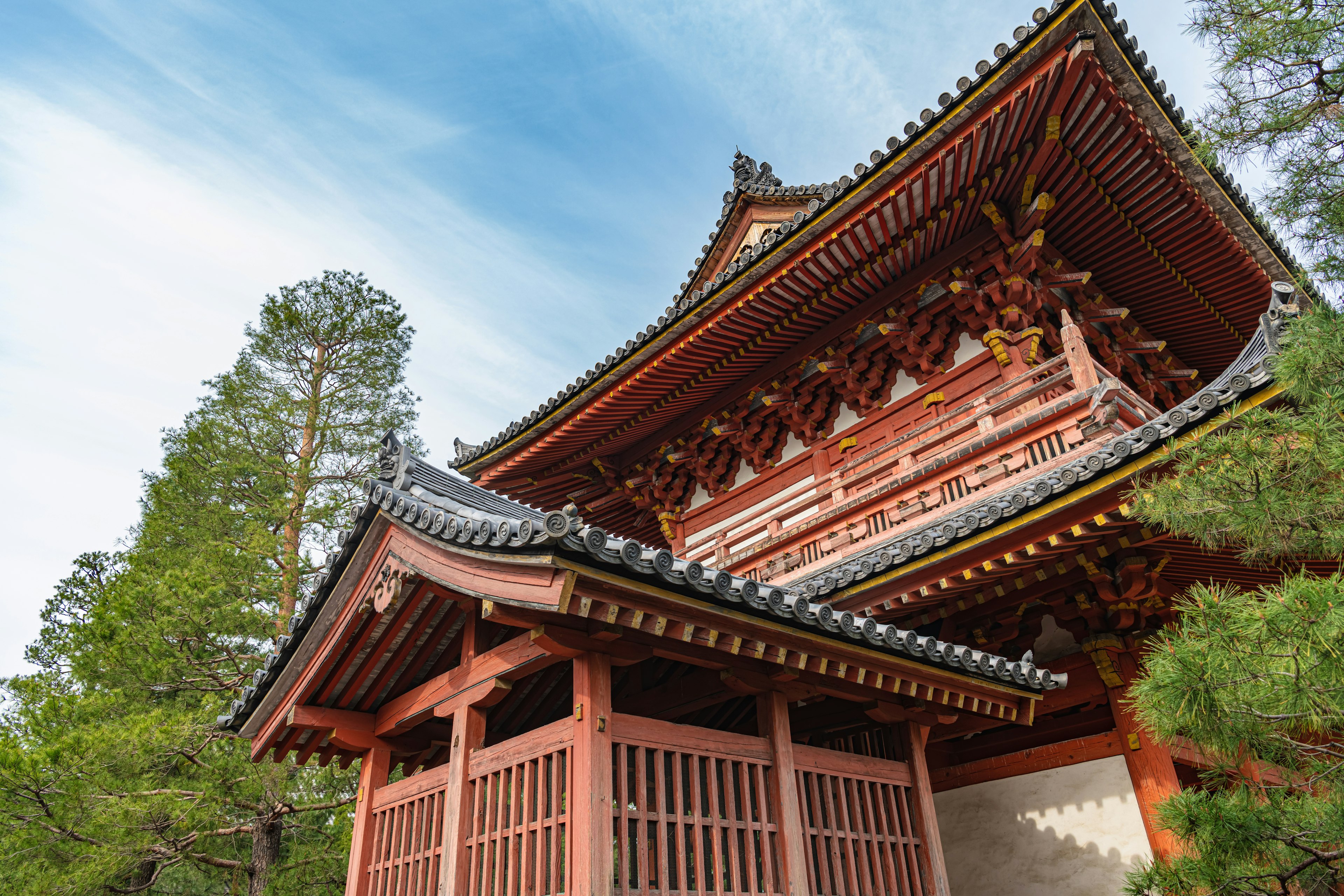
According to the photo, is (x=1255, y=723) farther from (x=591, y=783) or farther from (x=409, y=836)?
(x=409, y=836)

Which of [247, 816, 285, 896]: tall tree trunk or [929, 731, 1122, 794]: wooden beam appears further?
[247, 816, 285, 896]: tall tree trunk

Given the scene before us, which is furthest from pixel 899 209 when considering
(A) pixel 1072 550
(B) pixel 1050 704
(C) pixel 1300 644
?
(C) pixel 1300 644

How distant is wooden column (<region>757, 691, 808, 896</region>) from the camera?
4.50 metres

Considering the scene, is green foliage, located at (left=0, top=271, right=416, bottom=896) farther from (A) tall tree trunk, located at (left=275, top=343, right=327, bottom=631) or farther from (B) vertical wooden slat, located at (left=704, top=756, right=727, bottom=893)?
(B) vertical wooden slat, located at (left=704, top=756, right=727, bottom=893)

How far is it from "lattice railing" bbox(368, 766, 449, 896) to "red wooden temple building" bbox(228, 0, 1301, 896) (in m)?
0.03

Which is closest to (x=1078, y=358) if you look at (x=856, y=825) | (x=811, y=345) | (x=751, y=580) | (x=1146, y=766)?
(x=811, y=345)

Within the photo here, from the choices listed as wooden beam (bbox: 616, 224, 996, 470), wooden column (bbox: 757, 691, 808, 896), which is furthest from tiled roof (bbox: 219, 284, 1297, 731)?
wooden beam (bbox: 616, 224, 996, 470)

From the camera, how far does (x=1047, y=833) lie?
6.18 metres

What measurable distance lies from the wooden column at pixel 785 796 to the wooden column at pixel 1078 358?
3.87m

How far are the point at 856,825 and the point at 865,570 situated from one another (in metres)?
1.85

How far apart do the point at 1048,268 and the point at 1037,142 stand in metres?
1.43

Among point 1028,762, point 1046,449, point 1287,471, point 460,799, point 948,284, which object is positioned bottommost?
point 460,799

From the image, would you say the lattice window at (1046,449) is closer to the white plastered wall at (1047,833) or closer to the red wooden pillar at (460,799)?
the white plastered wall at (1047,833)

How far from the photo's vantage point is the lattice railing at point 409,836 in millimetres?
4871
